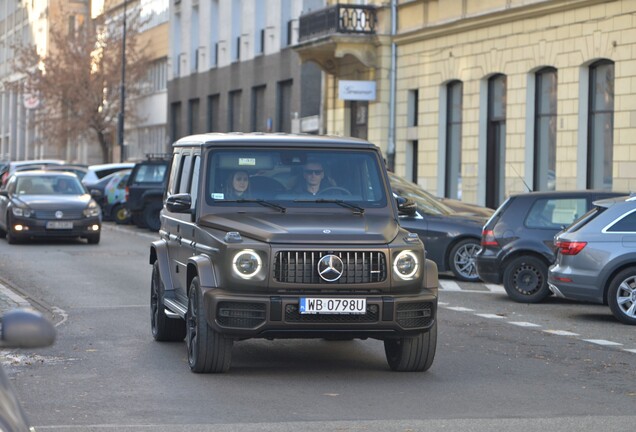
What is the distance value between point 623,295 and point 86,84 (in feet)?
206

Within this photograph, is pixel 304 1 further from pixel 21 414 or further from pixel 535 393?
pixel 21 414

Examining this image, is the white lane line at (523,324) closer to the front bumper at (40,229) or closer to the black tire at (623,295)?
the black tire at (623,295)

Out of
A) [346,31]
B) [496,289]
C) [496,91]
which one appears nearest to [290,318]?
[496,289]

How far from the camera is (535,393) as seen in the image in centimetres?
1004

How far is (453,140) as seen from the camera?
119ft

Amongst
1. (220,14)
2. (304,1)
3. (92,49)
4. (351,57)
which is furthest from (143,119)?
(351,57)

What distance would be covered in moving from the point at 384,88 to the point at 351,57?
1.79 meters

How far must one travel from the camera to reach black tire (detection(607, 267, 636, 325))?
15881 mm

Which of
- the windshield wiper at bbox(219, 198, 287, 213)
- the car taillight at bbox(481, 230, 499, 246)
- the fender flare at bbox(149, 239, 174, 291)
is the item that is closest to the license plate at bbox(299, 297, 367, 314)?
the windshield wiper at bbox(219, 198, 287, 213)

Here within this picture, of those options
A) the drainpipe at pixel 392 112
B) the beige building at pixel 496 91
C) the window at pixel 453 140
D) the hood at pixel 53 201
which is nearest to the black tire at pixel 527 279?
the beige building at pixel 496 91

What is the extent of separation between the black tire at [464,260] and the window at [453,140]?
13.5 meters

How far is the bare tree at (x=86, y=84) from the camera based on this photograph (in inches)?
2933

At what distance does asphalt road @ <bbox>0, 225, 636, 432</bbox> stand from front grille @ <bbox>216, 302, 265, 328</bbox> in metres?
0.44

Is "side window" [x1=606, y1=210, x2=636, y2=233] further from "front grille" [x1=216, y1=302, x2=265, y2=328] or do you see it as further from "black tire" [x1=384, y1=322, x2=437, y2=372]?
"front grille" [x1=216, y1=302, x2=265, y2=328]
